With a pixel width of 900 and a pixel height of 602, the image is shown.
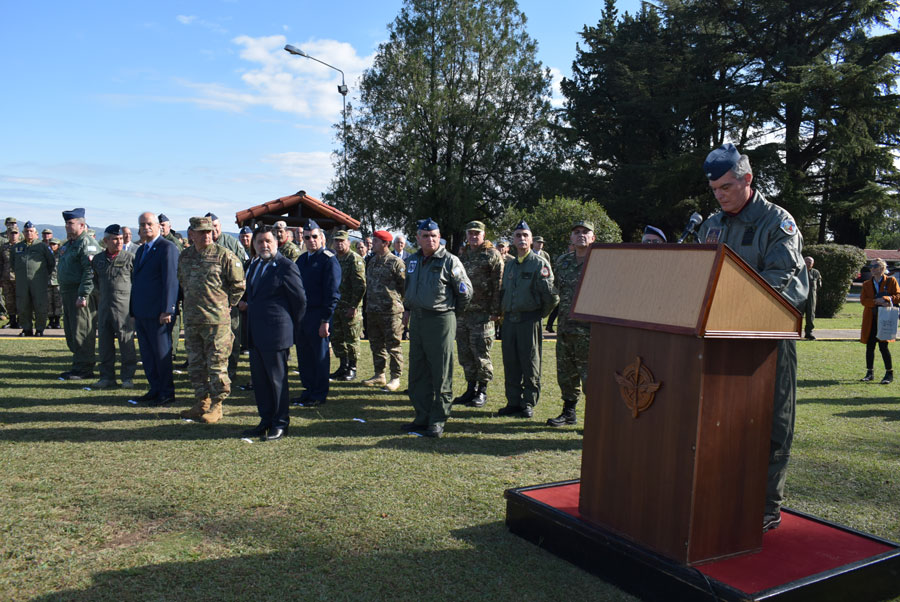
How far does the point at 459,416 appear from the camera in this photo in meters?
7.28

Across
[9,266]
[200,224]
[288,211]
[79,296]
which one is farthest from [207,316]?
[288,211]

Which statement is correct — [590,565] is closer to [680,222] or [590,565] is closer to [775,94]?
[775,94]

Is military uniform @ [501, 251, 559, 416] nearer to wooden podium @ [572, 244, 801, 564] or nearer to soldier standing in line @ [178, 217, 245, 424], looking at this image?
soldier standing in line @ [178, 217, 245, 424]

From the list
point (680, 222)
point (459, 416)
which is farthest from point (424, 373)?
point (680, 222)

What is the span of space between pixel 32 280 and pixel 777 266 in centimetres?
1360

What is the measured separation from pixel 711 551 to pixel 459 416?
438 cm

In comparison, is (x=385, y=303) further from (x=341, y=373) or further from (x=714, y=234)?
(x=714, y=234)

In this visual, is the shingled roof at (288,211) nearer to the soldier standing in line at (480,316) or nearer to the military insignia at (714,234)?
the soldier standing in line at (480,316)

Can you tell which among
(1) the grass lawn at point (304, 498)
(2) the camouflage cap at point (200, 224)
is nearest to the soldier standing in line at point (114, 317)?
(1) the grass lawn at point (304, 498)

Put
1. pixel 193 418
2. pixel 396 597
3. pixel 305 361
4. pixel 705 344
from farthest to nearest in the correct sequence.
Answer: pixel 305 361 → pixel 193 418 → pixel 396 597 → pixel 705 344

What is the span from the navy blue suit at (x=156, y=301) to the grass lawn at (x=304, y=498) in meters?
0.43

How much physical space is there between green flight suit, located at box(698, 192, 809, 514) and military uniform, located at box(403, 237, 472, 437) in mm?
3038

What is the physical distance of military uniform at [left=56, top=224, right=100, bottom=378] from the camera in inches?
353

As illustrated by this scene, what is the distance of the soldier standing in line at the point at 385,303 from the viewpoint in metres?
8.98
